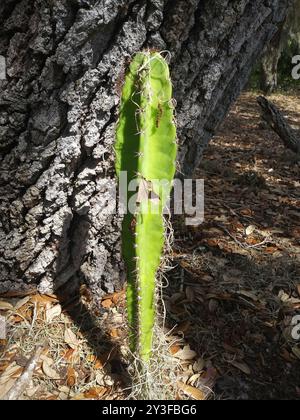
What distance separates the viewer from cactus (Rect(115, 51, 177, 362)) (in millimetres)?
1303

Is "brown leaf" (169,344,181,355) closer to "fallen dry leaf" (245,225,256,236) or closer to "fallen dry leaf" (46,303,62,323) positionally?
"fallen dry leaf" (46,303,62,323)

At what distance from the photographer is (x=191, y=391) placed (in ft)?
5.55

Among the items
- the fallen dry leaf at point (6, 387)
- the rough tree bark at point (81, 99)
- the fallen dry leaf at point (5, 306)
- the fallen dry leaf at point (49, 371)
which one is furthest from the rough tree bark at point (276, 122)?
the fallen dry leaf at point (6, 387)

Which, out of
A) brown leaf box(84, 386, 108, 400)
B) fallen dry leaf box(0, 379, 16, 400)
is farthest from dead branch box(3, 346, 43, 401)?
brown leaf box(84, 386, 108, 400)

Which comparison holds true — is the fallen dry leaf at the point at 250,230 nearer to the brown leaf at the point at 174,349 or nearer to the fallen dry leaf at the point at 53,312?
the brown leaf at the point at 174,349

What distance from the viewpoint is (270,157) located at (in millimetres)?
4402

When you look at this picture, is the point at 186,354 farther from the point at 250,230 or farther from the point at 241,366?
the point at 250,230

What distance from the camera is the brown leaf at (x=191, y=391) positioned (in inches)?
65.8

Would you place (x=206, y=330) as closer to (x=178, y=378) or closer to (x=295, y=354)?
(x=178, y=378)

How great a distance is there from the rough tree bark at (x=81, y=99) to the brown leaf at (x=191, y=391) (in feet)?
1.82

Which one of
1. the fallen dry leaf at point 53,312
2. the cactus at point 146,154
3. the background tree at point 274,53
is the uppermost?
the background tree at point 274,53

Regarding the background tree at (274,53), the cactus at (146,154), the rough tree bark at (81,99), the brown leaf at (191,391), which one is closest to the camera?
the cactus at (146,154)

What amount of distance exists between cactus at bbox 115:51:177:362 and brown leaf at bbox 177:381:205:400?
0.46m

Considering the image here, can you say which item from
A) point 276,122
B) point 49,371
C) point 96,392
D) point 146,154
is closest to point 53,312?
point 49,371
